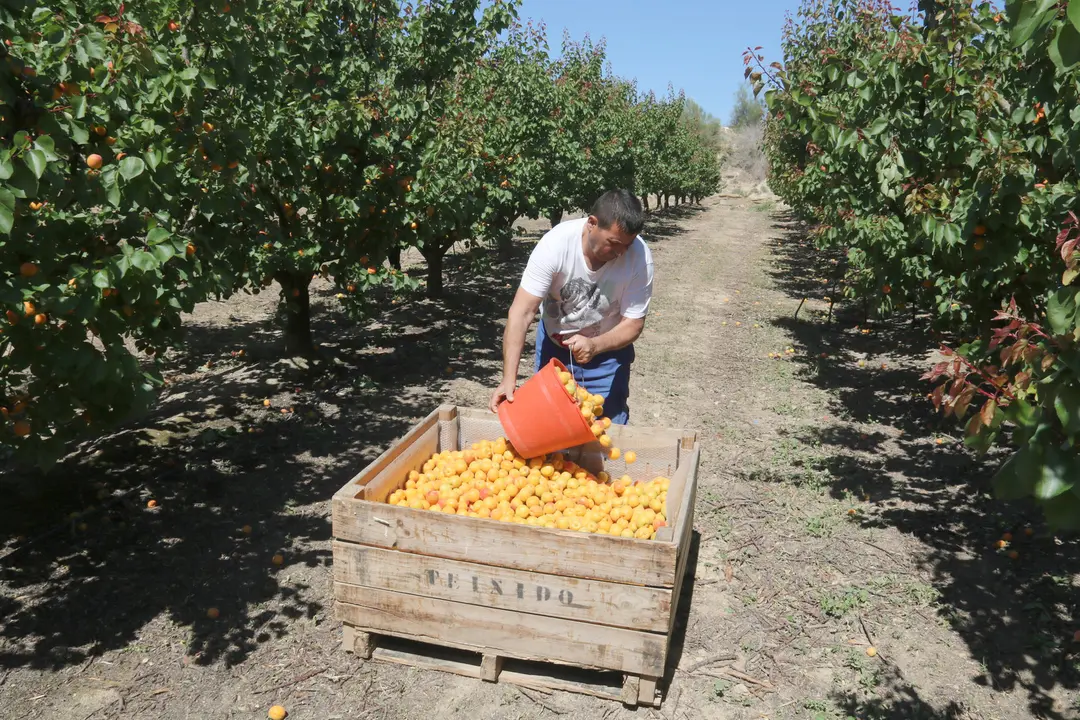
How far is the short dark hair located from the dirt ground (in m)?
2.28

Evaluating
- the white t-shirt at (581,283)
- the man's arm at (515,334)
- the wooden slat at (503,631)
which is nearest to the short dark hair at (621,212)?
the white t-shirt at (581,283)

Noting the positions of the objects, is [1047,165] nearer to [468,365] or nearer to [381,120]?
[381,120]

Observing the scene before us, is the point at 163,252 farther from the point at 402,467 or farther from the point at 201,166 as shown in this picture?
the point at 402,467

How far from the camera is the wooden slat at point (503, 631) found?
3385 mm

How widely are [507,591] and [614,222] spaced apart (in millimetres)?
1841

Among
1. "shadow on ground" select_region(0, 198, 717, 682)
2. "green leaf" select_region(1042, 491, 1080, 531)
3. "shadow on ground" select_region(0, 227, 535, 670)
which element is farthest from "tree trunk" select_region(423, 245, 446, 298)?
"green leaf" select_region(1042, 491, 1080, 531)

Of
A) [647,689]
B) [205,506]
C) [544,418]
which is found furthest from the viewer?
[205,506]

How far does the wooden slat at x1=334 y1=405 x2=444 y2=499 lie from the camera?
140 inches

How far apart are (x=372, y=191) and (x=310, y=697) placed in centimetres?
497

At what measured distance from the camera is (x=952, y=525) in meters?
5.43

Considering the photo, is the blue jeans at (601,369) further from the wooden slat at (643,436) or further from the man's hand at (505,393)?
the man's hand at (505,393)

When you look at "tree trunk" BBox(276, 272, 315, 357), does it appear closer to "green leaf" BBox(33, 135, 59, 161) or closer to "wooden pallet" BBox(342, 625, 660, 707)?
"wooden pallet" BBox(342, 625, 660, 707)

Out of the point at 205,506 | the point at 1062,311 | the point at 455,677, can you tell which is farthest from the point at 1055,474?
the point at 205,506

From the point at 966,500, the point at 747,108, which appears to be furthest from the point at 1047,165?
the point at 747,108
